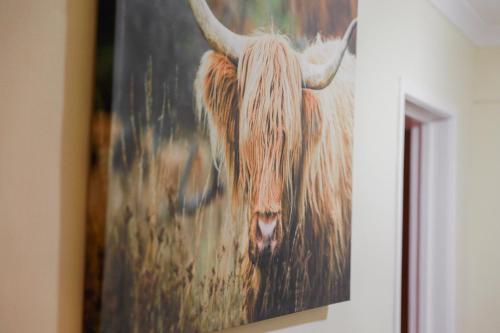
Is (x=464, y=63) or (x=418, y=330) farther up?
(x=464, y=63)

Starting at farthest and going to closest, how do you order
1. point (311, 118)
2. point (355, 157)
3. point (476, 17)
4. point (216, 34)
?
point (476, 17)
point (355, 157)
point (311, 118)
point (216, 34)

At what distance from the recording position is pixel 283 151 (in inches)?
68.9

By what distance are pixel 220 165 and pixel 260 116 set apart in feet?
0.70

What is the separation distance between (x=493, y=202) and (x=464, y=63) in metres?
0.81

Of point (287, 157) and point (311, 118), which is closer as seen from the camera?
point (287, 157)

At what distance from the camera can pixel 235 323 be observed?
5.11 feet

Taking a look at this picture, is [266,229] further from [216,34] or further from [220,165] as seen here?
[216,34]

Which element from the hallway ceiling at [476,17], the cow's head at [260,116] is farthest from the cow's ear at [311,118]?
the hallway ceiling at [476,17]

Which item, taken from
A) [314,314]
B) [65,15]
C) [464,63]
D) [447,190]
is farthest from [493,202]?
[65,15]

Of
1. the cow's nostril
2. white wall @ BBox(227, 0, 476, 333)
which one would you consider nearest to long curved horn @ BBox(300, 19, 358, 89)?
white wall @ BBox(227, 0, 476, 333)

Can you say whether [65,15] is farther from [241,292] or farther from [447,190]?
[447,190]

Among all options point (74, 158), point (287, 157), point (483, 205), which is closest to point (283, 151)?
point (287, 157)

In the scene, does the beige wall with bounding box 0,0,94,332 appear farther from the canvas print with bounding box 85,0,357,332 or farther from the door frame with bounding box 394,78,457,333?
the door frame with bounding box 394,78,457,333

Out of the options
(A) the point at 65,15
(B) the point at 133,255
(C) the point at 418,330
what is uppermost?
(A) the point at 65,15
